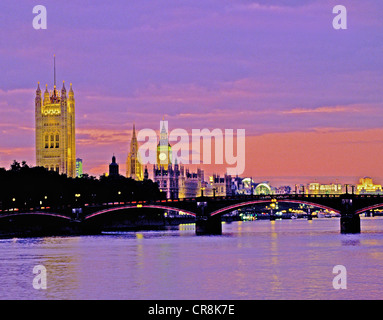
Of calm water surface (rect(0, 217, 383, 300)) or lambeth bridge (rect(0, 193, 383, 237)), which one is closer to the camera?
calm water surface (rect(0, 217, 383, 300))

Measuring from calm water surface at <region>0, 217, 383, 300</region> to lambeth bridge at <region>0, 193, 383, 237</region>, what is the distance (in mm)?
27180

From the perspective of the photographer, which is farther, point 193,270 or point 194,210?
point 194,210

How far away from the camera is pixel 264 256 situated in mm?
78562

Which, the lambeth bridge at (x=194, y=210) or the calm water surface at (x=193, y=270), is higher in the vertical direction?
the lambeth bridge at (x=194, y=210)

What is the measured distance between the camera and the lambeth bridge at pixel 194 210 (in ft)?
405

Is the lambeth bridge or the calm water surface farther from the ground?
the lambeth bridge

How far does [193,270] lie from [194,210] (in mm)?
61944

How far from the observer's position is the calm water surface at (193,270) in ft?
172

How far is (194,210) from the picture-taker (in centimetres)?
12756

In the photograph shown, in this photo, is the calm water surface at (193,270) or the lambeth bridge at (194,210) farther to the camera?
the lambeth bridge at (194,210)

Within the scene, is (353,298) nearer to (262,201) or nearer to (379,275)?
(379,275)

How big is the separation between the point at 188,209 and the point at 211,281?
69.3 meters

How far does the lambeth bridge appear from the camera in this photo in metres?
123

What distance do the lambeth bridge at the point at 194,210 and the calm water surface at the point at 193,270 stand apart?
89.2ft
